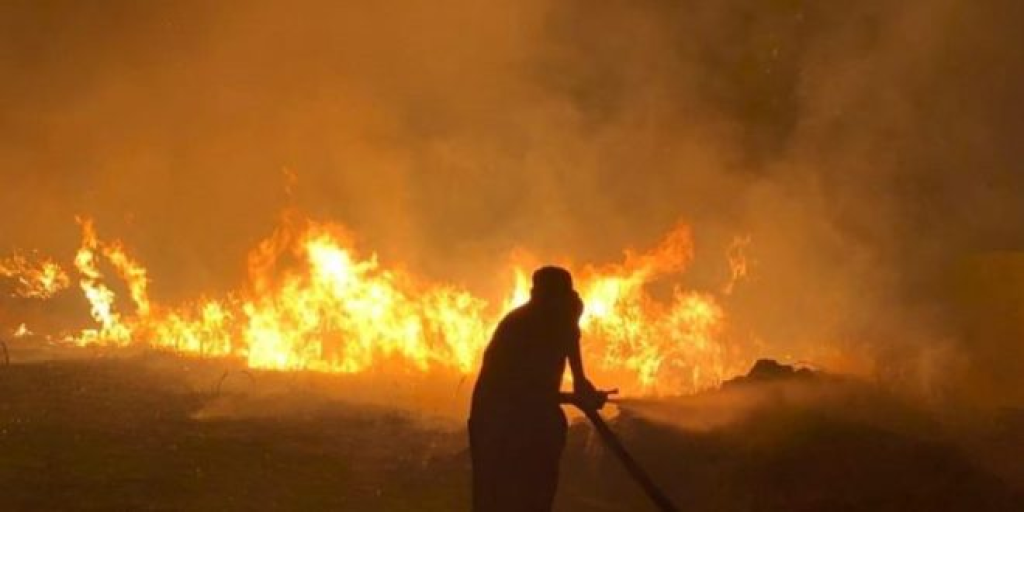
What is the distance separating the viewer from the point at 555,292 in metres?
6.63

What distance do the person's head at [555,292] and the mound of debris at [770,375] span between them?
22.7 feet

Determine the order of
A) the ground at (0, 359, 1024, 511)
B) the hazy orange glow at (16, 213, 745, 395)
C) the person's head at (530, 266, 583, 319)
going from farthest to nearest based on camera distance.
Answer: the hazy orange glow at (16, 213, 745, 395)
the ground at (0, 359, 1024, 511)
the person's head at (530, 266, 583, 319)

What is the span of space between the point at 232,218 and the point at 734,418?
23268 mm

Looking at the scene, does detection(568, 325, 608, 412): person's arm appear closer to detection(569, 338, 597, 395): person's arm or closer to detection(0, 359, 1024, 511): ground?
detection(569, 338, 597, 395): person's arm

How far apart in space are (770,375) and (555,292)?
24.2 feet

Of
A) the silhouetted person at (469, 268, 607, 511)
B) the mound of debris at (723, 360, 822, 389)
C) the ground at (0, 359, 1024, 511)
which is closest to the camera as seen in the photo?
the silhouetted person at (469, 268, 607, 511)

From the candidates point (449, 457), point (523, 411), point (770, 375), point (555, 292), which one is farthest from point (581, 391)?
point (770, 375)

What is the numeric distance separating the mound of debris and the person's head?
6920 mm

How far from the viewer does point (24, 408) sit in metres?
13.7

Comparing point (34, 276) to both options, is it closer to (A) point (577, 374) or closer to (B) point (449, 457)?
(B) point (449, 457)

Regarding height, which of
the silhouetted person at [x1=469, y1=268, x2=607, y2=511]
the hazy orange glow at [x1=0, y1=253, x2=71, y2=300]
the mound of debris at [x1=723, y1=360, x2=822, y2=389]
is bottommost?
the silhouetted person at [x1=469, y1=268, x2=607, y2=511]

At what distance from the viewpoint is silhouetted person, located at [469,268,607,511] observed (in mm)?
6355

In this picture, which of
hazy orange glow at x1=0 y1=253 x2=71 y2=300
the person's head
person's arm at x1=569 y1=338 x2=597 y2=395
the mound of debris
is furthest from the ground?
hazy orange glow at x1=0 y1=253 x2=71 y2=300
